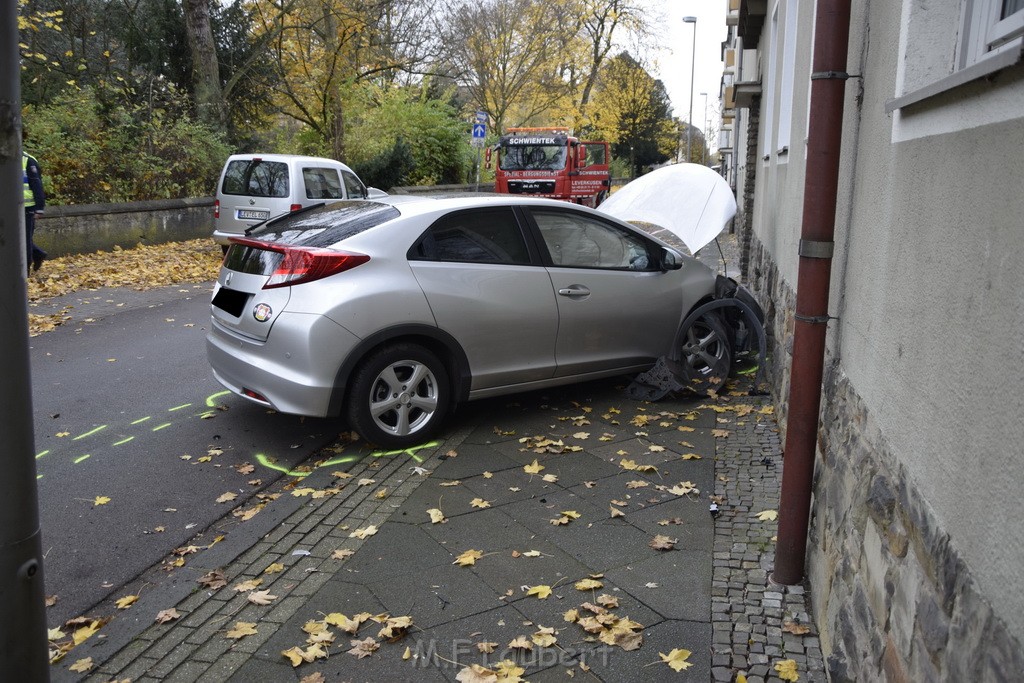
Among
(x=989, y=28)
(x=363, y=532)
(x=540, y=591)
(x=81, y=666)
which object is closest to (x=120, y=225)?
(x=363, y=532)

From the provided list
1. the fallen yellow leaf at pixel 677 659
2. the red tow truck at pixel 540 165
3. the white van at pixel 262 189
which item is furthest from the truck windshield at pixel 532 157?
the fallen yellow leaf at pixel 677 659

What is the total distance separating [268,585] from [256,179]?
1174 centimetres

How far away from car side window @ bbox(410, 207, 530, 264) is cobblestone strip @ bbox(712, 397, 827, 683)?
6.90 feet

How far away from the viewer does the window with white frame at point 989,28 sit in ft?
7.00

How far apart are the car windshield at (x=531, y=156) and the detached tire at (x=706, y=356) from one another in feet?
66.8

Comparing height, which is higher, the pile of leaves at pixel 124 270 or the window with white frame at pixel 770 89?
the window with white frame at pixel 770 89

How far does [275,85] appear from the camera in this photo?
93.0 ft

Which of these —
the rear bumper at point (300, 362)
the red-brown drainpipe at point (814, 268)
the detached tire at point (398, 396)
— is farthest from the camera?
the detached tire at point (398, 396)

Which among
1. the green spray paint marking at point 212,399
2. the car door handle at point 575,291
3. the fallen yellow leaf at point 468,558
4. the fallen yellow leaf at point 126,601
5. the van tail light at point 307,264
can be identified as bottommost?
the fallen yellow leaf at point 126,601

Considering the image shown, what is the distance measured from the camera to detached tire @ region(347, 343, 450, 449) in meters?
5.82

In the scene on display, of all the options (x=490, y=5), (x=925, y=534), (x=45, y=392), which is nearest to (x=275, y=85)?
(x=490, y=5)

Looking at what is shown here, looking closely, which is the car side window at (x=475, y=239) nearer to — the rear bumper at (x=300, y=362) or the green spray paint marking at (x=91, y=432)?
the rear bumper at (x=300, y=362)

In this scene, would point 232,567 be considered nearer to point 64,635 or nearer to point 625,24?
point 64,635

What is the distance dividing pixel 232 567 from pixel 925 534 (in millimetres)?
3280
